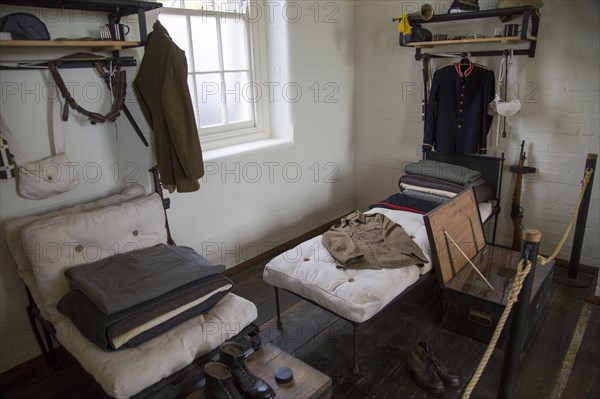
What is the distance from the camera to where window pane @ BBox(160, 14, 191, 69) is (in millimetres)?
2627

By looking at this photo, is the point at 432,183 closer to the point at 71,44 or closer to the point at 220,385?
the point at 220,385

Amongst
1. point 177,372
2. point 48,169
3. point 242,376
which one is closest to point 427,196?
point 242,376

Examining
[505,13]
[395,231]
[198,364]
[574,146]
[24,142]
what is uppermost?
[505,13]

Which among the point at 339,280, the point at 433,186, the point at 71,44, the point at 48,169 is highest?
the point at 71,44

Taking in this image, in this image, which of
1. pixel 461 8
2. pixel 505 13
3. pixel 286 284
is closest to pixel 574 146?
pixel 505 13

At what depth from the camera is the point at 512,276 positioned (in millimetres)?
2439

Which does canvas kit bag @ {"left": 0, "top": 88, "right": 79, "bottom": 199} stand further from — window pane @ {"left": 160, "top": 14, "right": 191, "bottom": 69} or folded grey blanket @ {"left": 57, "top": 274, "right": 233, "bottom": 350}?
window pane @ {"left": 160, "top": 14, "right": 191, "bottom": 69}

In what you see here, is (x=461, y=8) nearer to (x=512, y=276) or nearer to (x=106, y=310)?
(x=512, y=276)

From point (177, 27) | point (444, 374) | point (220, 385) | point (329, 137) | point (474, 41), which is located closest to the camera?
point (220, 385)

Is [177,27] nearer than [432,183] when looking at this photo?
Yes

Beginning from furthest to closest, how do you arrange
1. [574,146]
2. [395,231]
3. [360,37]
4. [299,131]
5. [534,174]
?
1. [360,37]
2. [299,131]
3. [534,174]
4. [574,146]
5. [395,231]

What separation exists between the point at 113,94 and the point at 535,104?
2.73 m

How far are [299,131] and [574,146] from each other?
1941 mm

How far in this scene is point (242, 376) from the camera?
1.61m
